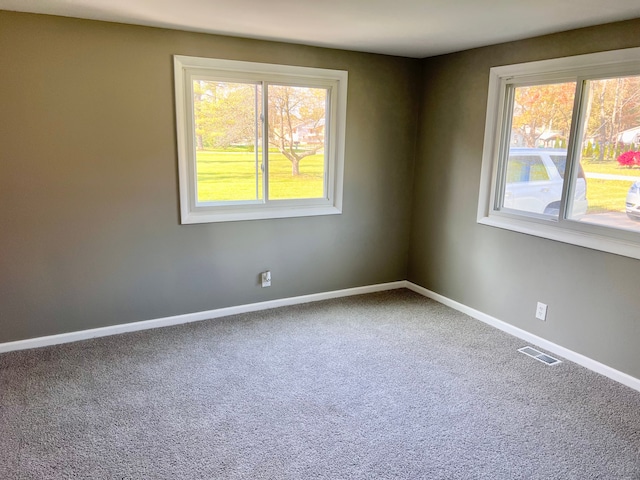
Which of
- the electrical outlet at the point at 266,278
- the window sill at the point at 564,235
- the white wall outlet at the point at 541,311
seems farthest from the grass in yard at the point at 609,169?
the electrical outlet at the point at 266,278

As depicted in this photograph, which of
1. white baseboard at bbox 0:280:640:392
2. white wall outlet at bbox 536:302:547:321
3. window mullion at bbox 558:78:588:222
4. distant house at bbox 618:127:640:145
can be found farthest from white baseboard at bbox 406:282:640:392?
distant house at bbox 618:127:640:145

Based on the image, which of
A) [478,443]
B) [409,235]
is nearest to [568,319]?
[478,443]

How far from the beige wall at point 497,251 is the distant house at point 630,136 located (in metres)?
0.52

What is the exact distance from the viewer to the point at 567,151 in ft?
10.0

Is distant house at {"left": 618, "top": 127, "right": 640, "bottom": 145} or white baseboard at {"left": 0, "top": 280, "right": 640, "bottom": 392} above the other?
distant house at {"left": 618, "top": 127, "right": 640, "bottom": 145}

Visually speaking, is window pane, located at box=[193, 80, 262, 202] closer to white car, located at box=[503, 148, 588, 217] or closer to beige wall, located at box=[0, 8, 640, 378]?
beige wall, located at box=[0, 8, 640, 378]

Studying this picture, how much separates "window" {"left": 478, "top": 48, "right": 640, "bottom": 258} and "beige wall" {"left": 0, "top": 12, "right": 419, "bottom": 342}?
1.20m

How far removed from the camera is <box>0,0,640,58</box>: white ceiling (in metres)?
2.40

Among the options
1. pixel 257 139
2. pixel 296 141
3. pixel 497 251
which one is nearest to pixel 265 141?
pixel 257 139

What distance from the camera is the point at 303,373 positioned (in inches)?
113

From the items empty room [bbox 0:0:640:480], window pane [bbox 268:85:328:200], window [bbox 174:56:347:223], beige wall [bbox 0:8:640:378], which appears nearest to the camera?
empty room [bbox 0:0:640:480]

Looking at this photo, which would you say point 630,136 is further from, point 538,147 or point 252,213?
point 252,213

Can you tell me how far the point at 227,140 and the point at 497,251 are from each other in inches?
94.3

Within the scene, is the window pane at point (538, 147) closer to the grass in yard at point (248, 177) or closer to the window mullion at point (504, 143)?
the window mullion at point (504, 143)
